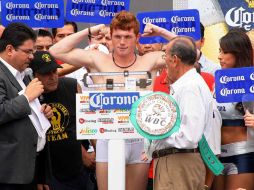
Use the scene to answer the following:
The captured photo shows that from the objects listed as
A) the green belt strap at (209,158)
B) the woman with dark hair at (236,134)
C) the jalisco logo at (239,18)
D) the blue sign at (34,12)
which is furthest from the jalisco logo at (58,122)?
the jalisco logo at (239,18)

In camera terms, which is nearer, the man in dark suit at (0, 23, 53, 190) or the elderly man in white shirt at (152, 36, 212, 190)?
the elderly man in white shirt at (152, 36, 212, 190)

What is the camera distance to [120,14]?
671 cm

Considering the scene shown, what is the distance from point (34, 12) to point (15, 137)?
1513 mm

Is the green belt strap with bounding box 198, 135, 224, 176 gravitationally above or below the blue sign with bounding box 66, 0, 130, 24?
below

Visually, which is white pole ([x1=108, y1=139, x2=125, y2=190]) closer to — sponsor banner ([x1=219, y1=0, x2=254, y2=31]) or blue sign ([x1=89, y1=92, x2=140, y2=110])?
blue sign ([x1=89, y1=92, x2=140, y2=110])

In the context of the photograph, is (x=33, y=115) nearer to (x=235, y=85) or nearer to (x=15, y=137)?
(x=15, y=137)

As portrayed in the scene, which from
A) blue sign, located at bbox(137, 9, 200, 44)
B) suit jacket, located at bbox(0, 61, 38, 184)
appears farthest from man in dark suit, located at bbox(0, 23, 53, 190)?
blue sign, located at bbox(137, 9, 200, 44)

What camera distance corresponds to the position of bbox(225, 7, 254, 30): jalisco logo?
889 centimetres

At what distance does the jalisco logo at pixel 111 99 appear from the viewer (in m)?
5.87

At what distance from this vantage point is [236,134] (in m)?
6.75

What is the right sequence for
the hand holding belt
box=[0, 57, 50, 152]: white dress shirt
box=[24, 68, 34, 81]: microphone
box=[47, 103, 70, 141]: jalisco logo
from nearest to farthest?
the hand holding belt, box=[0, 57, 50, 152]: white dress shirt, box=[24, 68, 34, 81]: microphone, box=[47, 103, 70, 141]: jalisco logo

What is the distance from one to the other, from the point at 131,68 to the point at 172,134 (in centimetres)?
111

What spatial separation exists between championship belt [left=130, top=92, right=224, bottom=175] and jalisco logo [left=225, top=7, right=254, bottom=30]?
3.40 meters

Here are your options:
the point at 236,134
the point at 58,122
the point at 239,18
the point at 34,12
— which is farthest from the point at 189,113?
the point at 239,18
